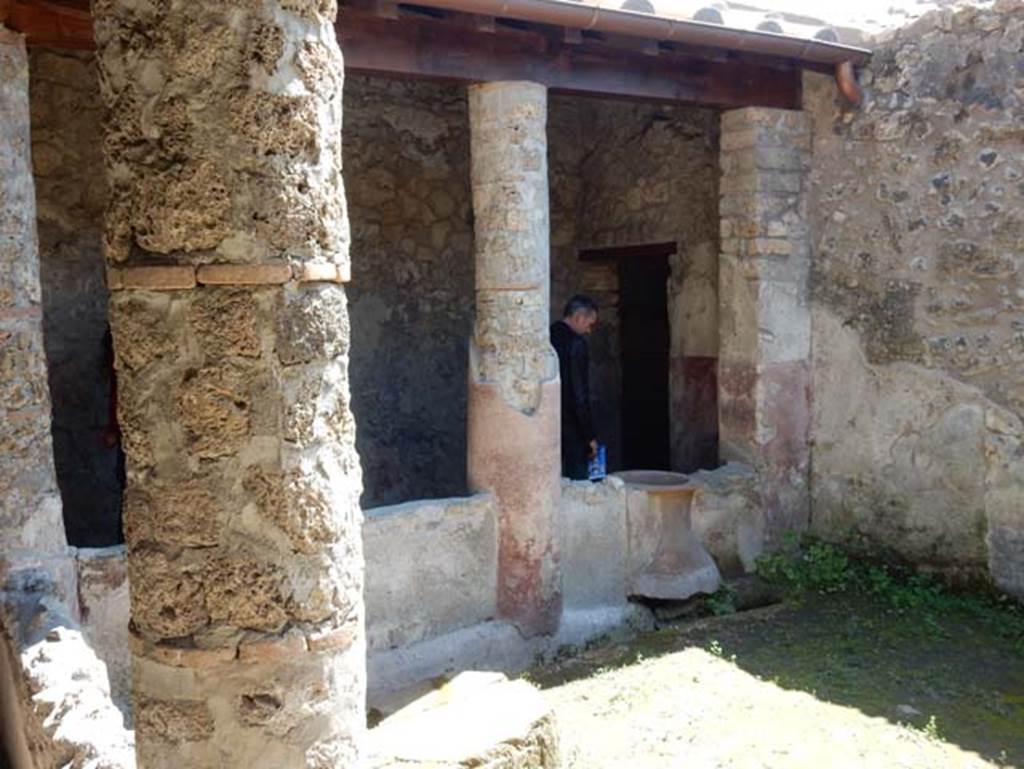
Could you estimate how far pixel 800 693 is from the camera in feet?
15.5

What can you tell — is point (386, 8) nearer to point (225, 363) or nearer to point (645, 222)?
point (225, 363)

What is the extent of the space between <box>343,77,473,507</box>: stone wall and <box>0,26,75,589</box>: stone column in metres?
3.20

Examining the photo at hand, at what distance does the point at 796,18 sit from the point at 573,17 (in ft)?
6.12

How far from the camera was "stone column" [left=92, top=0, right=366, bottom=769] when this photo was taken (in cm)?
186

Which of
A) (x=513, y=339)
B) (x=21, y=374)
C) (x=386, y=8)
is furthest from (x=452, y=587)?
(x=386, y=8)

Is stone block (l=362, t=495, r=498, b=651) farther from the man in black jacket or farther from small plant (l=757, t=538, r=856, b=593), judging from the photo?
small plant (l=757, t=538, r=856, b=593)

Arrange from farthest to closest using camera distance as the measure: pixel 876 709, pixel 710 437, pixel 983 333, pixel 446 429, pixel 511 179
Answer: pixel 446 429 < pixel 710 437 < pixel 983 333 < pixel 511 179 < pixel 876 709

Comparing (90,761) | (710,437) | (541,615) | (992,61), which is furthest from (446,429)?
(90,761)

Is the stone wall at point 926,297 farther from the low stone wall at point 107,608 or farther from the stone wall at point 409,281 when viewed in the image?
the low stone wall at point 107,608

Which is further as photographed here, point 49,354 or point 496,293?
point 49,354

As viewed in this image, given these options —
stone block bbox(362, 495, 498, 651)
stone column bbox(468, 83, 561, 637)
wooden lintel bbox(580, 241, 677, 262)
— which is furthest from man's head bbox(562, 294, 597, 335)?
wooden lintel bbox(580, 241, 677, 262)

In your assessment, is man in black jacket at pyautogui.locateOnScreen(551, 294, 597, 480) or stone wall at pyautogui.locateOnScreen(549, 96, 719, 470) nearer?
man in black jacket at pyautogui.locateOnScreen(551, 294, 597, 480)

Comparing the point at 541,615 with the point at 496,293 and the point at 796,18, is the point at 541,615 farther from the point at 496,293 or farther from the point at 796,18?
the point at 796,18

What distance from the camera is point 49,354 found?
5.99 metres
